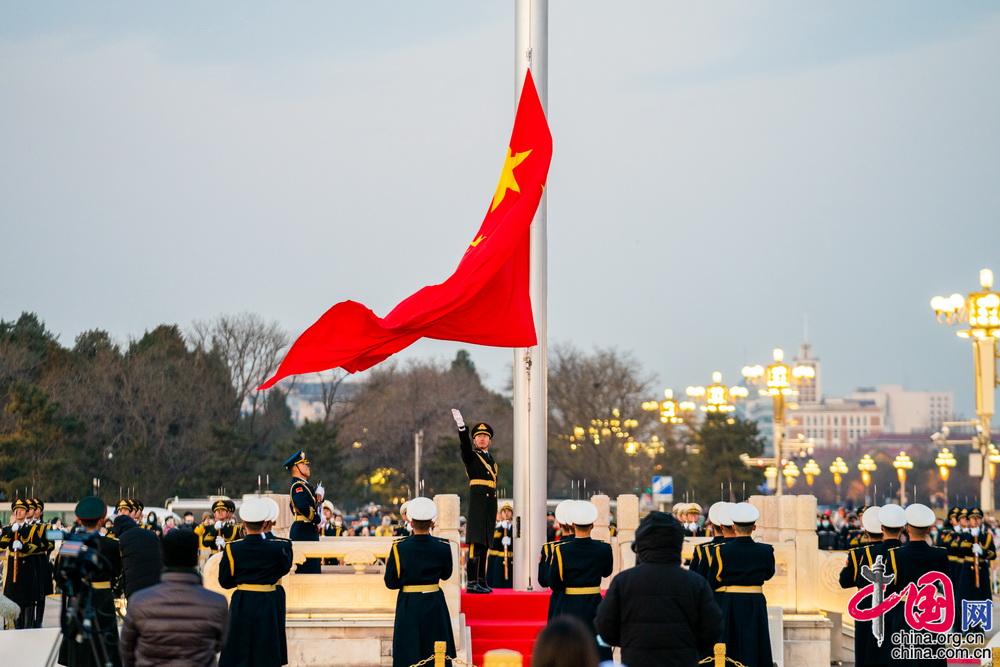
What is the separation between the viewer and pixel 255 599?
38.0 ft

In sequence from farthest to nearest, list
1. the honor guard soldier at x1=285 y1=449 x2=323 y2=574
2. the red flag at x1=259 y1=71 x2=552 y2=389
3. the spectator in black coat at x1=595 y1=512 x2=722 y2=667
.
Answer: the honor guard soldier at x1=285 y1=449 x2=323 y2=574, the red flag at x1=259 y1=71 x2=552 y2=389, the spectator in black coat at x1=595 y1=512 x2=722 y2=667

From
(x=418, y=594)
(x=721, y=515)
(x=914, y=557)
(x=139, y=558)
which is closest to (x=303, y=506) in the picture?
(x=139, y=558)

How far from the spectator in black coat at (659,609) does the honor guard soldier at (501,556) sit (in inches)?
460

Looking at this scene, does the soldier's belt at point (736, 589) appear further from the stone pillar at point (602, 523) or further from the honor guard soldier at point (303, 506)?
the honor guard soldier at point (303, 506)

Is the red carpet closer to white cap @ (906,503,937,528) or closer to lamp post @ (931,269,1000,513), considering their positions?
white cap @ (906,503,937,528)

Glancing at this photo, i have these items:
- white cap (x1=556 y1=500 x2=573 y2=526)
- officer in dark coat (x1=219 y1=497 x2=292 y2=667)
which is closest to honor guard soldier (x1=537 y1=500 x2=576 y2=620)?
white cap (x1=556 y1=500 x2=573 y2=526)

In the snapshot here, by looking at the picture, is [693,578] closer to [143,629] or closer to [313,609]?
[143,629]

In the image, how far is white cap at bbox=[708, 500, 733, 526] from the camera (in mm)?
11613

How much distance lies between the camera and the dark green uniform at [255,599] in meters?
11.3

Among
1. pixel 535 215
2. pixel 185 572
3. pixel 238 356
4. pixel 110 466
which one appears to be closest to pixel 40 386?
pixel 110 466

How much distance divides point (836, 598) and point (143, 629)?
30.5ft

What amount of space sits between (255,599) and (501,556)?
930 cm

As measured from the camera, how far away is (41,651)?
12320 millimetres

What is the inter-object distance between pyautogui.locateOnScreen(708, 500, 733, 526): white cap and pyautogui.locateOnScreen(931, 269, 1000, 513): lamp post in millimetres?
18164
